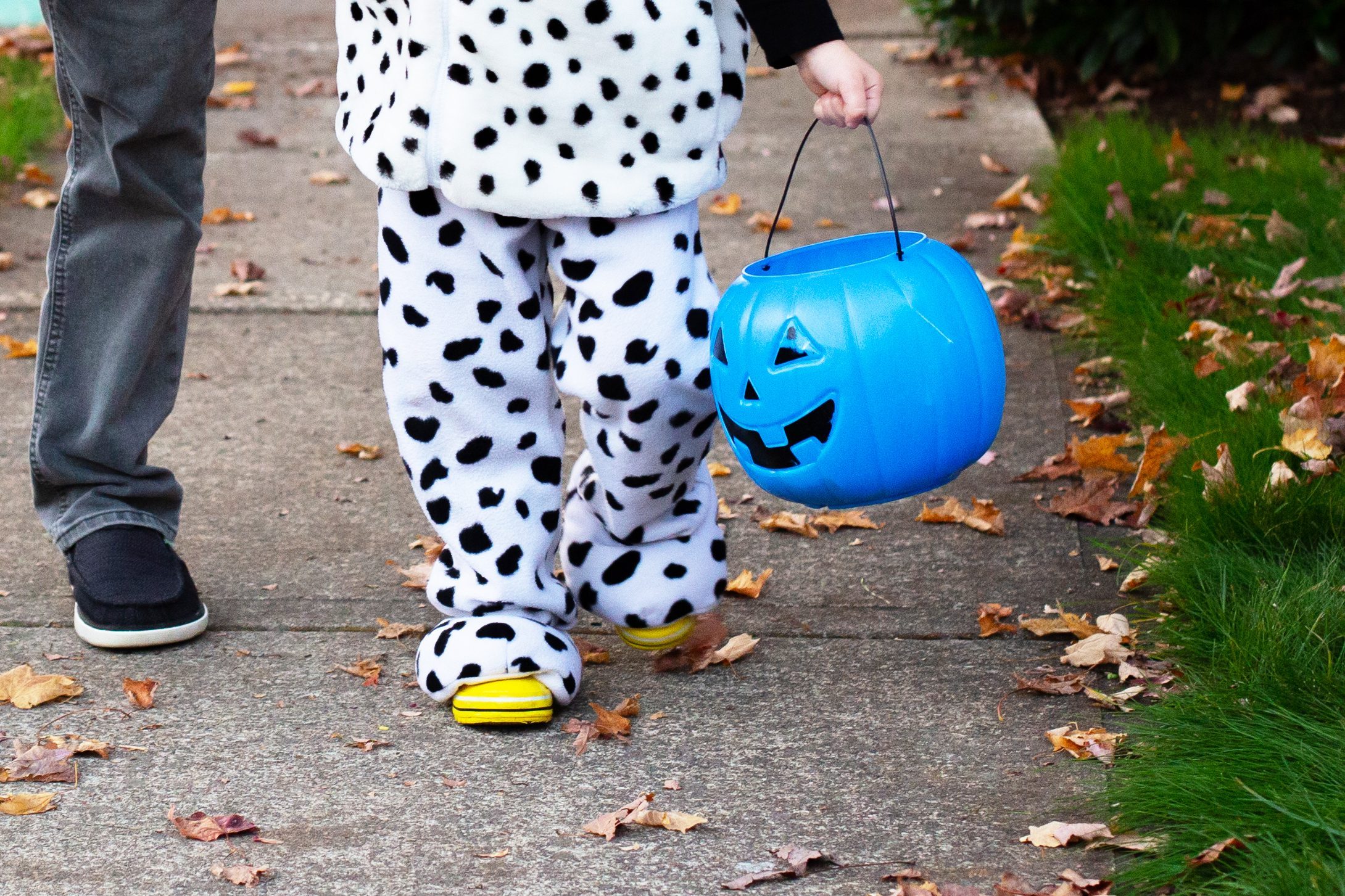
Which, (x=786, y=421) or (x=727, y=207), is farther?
(x=727, y=207)

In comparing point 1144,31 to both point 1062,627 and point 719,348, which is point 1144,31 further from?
point 719,348

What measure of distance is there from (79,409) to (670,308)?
1196 mm

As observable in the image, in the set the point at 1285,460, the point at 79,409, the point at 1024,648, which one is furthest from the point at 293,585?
the point at 1285,460

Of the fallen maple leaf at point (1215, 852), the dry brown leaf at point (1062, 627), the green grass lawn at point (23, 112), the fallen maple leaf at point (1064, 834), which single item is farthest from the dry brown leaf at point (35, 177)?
the fallen maple leaf at point (1215, 852)

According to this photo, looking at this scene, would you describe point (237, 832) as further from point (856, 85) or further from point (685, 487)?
point (856, 85)

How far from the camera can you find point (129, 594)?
8.81ft

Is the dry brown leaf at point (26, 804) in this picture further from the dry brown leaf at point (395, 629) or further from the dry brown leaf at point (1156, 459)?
the dry brown leaf at point (1156, 459)

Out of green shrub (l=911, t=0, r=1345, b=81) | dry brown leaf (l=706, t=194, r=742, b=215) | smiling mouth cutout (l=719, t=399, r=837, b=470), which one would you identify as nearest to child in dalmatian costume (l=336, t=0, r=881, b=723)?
smiling mouth cutout (l=719, t=399, r=837, b=470)

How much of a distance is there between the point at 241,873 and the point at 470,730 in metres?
0.49

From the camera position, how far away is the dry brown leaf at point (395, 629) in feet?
9.03

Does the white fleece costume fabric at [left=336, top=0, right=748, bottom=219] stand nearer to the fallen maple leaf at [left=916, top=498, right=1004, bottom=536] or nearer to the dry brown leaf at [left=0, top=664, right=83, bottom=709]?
the dry brown leaf at [left=0, top=664, right=83, bottom=709]

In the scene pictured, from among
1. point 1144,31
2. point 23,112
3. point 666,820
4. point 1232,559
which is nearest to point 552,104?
point 666,820

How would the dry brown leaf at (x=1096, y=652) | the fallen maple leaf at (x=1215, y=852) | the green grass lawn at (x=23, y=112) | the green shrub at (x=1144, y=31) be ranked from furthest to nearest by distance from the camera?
the green shrub at (x=1144, y=31), the green grass lawn at (x=23, y=112), the dry brown leaf at (x=1096, y=652), the fallen maple leaf at (x=1215, y=852)

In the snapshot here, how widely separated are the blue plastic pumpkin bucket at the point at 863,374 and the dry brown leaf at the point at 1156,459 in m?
1.03
